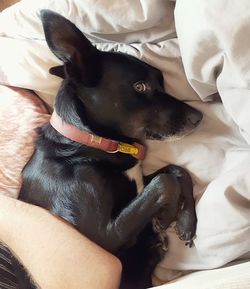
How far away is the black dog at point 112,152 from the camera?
1.33 metres

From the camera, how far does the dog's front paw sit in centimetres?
128

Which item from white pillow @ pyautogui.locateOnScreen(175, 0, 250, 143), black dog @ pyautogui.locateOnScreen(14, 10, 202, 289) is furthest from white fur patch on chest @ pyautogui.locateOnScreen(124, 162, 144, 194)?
white pillow @ pyautogui.locateOnScreen(175, 0, 250, 143)

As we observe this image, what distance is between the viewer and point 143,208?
1323 mm

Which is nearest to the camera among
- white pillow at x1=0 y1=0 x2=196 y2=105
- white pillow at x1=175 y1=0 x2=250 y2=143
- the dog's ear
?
white pillow at x1=175 y1=0 x2=250 y2=143

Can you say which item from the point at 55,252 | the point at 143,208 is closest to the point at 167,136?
the point at 143,208

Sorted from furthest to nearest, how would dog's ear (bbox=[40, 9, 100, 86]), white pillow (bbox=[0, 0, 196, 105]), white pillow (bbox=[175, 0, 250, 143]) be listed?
white pillow (bbox=[0, 0, 196, 105]) → dog's ear (bbox=[40, 9, 100, 86]) → white pillow (bbox=[175, 0, 250, 143])

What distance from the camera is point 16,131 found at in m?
1.61

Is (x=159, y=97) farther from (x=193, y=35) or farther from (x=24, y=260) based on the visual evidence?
(x=24, y=260)

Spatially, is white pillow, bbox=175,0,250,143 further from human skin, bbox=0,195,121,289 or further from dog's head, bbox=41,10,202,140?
human skin, bbox=0,195,121,289

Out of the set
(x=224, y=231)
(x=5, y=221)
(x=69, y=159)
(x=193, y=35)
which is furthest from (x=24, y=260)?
(x=193, y=35)

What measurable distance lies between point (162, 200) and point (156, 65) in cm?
39

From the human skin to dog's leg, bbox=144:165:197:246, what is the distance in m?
0.20

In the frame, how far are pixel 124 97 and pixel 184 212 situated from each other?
368 mm

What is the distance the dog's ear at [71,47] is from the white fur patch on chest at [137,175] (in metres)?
0.29
